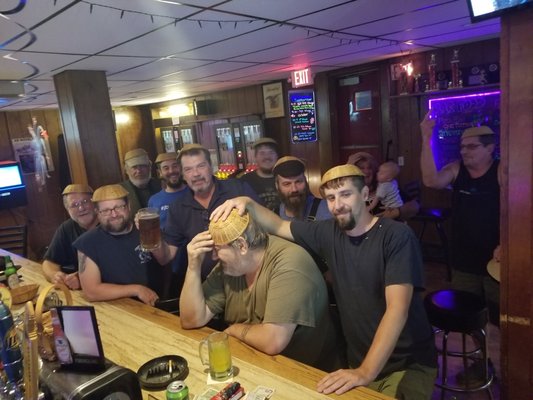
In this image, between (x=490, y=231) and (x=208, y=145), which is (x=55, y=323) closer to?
(x=490, y=231)

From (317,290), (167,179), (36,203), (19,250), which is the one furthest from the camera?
(36,203)

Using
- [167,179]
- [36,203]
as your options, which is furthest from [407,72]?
[36,203]

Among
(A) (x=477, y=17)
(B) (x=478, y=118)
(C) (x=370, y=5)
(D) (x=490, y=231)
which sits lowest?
(D) (x=490, y=231)

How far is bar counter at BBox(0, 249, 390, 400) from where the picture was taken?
142 centimetres

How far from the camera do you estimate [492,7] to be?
174 cm

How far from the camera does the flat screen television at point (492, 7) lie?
5.48 feet

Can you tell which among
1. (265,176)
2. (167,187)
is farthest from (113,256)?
(265,176)

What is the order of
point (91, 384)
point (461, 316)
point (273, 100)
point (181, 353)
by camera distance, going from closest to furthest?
point (91, 384) → point (181, 353) → point (461, 316) → point (273, 100)

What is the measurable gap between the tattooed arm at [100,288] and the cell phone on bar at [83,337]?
0.87 metres

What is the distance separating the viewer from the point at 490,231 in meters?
2.78

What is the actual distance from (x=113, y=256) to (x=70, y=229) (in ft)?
2.90

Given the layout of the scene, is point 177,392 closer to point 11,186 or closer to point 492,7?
point 492,7

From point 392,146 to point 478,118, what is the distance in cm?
111

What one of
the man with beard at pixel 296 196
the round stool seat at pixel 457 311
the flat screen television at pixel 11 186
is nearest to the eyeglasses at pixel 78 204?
the man with beard at pixel 296 196
